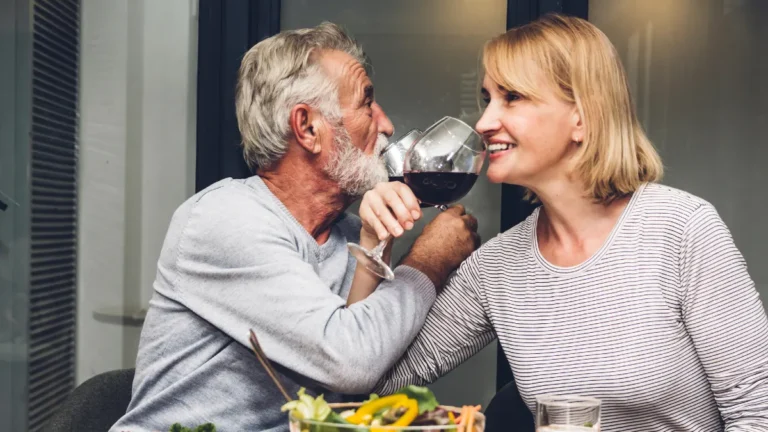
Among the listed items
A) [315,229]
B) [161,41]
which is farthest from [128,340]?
[315,229]

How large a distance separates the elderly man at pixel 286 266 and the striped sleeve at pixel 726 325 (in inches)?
21.1

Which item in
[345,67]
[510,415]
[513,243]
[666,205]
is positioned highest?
[345,67]

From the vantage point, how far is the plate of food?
1112mm

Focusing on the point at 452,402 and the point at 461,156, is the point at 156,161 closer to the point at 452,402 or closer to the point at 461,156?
the point at 452,402

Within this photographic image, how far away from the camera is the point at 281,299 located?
1.70 metres

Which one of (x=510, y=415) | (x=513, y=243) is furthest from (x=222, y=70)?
(x=510, y=415)

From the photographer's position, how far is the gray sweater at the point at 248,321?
1.68 m

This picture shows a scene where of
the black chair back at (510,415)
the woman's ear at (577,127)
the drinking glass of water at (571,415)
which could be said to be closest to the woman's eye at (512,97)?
the woman's ear at (577,127)

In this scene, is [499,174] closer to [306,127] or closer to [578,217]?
[578,217]

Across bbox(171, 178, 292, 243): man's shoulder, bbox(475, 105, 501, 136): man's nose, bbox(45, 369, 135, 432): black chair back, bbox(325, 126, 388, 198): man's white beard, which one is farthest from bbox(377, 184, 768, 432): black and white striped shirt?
bbox(45, 369, 135, 432): black chair back

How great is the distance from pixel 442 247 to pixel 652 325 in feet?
1.65

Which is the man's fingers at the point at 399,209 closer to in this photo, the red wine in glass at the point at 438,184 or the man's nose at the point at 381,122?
the red wine in glass at the point at 438,184

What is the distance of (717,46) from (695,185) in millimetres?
465

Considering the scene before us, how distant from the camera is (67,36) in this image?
10.1 feet
